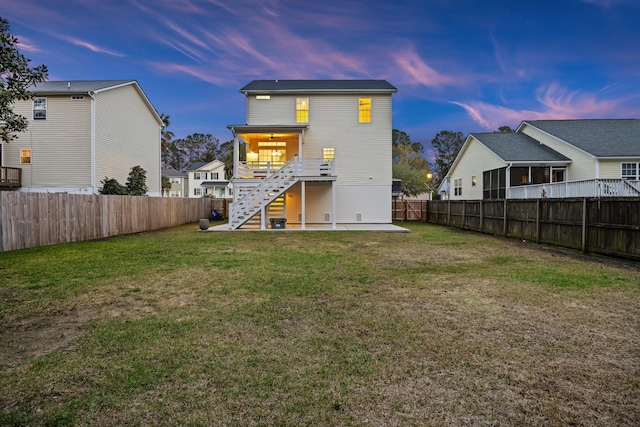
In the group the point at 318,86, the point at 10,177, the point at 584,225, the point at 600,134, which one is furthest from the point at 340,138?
the point at 10,177

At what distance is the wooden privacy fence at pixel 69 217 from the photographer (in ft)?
34.4

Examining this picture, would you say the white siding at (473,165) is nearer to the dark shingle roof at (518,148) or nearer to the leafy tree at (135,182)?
the dark shingle roof at (518,148)

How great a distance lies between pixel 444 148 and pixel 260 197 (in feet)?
188

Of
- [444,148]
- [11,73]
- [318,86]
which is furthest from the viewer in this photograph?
[444,148]

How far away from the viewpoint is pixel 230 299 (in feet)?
17.5

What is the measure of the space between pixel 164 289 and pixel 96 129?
19.3 metres

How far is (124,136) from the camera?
23.1 meters

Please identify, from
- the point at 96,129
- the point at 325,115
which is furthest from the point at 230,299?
the point at 96,129

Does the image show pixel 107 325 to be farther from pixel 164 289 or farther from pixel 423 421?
pixel 423 421

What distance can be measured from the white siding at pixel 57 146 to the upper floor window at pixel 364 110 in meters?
16.9

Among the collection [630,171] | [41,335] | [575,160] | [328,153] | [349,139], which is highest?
[349,139]

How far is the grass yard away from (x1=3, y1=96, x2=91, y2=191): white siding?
15685 mm

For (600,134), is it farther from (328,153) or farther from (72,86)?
(72,86)

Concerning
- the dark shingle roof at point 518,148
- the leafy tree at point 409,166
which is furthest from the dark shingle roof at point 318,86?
the leafy tree at point 409,166
